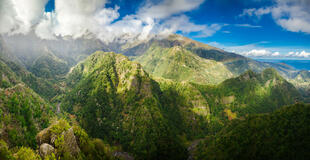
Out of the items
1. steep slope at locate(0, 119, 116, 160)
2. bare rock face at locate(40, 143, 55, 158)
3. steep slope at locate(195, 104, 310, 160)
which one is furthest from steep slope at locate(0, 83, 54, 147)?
steep slope at locate(195, 104, 310, 160)

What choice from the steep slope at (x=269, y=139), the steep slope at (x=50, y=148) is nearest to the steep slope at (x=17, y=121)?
the steep slope at (x=50, y=148)

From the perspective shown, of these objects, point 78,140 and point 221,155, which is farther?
point 221,155

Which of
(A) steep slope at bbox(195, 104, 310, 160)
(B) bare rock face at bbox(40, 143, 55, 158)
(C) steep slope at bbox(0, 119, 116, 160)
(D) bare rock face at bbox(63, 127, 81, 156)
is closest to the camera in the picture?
(C) steep slope at bbox(0, 119, 116, 160)

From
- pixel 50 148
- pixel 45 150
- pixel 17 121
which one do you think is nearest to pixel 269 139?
pixel 50 148

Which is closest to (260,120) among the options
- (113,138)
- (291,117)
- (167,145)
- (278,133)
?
(278,133)

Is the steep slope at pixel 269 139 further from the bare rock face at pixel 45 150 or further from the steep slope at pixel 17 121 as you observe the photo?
the steep slope at pixel 17 121

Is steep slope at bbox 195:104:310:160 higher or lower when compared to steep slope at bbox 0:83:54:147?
lower

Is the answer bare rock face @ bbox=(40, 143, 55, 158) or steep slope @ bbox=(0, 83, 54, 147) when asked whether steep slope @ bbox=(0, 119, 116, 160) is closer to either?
bare rock face @ bbox=(40, 143, 55, 158)

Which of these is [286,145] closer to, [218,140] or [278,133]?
[278,133]
